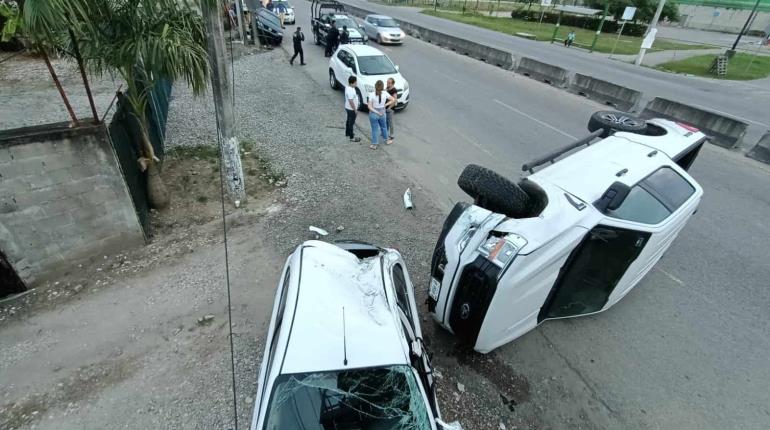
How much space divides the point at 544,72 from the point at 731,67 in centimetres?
1561

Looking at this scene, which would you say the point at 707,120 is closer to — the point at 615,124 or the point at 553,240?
the point at 615,124

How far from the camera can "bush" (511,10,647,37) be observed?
128 feet

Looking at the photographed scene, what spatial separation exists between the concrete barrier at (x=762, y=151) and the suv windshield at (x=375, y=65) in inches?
389

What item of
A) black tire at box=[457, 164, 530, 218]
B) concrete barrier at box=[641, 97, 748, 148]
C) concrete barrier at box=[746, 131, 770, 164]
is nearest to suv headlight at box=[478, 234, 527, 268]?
black tire at box=[457, 164, 530, 218]

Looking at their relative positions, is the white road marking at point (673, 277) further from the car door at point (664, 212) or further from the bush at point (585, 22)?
the bush at point (585, 22)

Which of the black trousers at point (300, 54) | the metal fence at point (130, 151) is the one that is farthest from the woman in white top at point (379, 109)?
the black trousers at point (300, 54)

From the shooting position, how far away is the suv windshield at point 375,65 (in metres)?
11.2

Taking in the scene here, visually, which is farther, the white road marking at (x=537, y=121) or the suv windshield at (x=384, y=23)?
the suv windshield at (x=384, y=23)

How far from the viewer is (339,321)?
309cm

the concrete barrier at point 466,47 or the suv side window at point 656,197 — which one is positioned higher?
the suv side window at point 656,197

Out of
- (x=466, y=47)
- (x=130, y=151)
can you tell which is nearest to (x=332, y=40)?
(x=466, y=47)

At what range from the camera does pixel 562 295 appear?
13.3 feet

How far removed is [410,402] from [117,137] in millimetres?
5144

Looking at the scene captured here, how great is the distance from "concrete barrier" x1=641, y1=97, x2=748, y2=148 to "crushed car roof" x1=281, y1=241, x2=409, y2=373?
1135 centimetres
